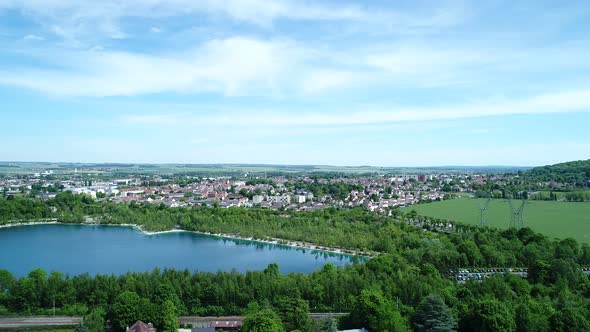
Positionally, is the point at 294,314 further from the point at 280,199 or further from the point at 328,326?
the point at 280,199

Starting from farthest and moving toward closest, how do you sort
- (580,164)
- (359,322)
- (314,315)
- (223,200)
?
(580,164), (223,200), (314,315), (359,322)

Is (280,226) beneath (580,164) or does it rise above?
beneath


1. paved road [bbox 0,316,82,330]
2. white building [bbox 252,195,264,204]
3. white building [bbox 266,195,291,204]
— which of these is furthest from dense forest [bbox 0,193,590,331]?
white building [bbox 252,195,264,204]

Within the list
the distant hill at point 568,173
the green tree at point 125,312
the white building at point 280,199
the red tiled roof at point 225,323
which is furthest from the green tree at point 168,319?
the distant hill at point 568,173

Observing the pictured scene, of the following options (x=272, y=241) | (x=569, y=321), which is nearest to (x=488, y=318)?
(x=569, y=321)

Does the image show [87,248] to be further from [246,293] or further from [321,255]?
[246,293]

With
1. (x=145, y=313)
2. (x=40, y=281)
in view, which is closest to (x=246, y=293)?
(x=145, y=313)

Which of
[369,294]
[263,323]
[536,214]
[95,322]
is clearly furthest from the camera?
[536,214]
